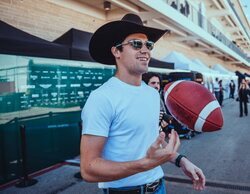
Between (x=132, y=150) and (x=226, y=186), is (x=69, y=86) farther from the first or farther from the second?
(x=132, y=150)

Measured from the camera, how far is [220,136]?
957 centimetres

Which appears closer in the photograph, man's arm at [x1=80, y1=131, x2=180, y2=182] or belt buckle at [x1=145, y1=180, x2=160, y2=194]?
man's arm at [x1=80, y1=131, x2=180, y2=182]

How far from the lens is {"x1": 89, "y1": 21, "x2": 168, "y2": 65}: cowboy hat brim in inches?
75.7

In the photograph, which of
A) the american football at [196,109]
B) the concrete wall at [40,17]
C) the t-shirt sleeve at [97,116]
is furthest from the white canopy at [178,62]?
the t-shirt sleeve at [97,116]

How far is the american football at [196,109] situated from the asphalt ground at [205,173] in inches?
76.5

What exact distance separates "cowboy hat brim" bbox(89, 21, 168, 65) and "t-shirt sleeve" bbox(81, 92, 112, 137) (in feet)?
1.65

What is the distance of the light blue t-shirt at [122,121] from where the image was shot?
160cm

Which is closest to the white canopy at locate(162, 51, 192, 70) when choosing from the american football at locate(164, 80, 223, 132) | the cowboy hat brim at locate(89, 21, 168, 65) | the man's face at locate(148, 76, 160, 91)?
the man's face at locate(148, 76, 160, 91)

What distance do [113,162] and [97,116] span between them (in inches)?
11.0

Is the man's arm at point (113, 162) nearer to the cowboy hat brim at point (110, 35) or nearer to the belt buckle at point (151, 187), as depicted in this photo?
the belt buckle at point (151, 187)

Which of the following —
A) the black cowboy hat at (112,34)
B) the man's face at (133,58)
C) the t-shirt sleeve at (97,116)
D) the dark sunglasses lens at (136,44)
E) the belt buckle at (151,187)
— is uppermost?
the black cowboy hat at (112,34)

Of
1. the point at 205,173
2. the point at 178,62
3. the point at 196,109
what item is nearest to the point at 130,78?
the point at 196,109

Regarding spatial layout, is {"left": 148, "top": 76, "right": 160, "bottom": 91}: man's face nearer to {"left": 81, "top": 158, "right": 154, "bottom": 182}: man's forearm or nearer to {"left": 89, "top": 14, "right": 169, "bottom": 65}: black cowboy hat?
{"left": 89, "top": 14, "right": 169, "bottom": 65}: black cowboy hat

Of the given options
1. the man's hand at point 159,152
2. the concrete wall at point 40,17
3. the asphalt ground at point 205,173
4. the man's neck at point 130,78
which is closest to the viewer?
the man's hand at point 159,152
